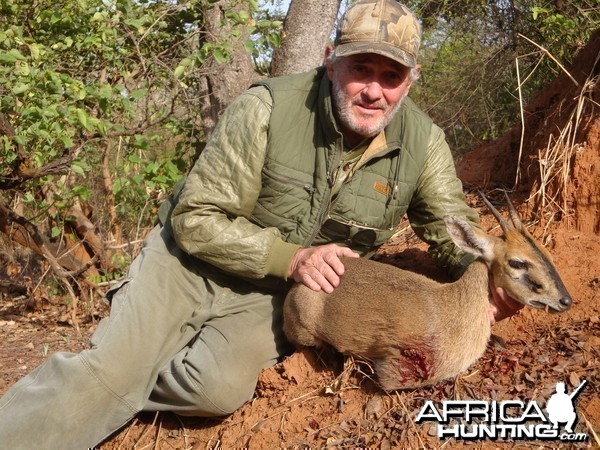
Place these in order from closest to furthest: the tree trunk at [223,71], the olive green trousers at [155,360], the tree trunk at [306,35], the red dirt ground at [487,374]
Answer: the red dirt ground at [487,374] < the olive green trousers at [155,360] < the tree trunk at [306,35] < the tree trunk at [223,71]

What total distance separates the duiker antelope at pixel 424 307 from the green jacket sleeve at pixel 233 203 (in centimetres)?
37

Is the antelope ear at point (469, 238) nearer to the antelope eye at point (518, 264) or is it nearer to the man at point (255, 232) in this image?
the antelope eye at point (518, 264)

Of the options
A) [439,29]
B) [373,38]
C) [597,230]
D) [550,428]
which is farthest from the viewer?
[439,29]

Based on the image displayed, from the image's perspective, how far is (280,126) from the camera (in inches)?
184

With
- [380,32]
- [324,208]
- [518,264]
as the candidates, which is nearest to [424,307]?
[518,264]

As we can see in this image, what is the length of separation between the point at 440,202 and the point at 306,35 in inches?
99.3

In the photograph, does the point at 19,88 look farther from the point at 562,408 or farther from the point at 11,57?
the point at 562,408

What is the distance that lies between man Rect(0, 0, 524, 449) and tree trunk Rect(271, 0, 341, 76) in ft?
5.57

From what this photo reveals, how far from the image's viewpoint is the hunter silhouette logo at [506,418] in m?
3.84

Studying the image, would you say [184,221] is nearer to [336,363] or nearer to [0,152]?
[336,363]

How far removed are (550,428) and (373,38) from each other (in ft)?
8.35

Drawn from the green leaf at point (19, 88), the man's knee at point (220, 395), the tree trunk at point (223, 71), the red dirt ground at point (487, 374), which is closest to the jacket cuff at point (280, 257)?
the red dirt ground at point (487, 374)

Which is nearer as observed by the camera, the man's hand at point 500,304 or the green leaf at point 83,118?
the man's hand at point 500,304

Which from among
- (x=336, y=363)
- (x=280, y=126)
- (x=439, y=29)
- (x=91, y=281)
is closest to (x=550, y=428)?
(x=336, y=363)
